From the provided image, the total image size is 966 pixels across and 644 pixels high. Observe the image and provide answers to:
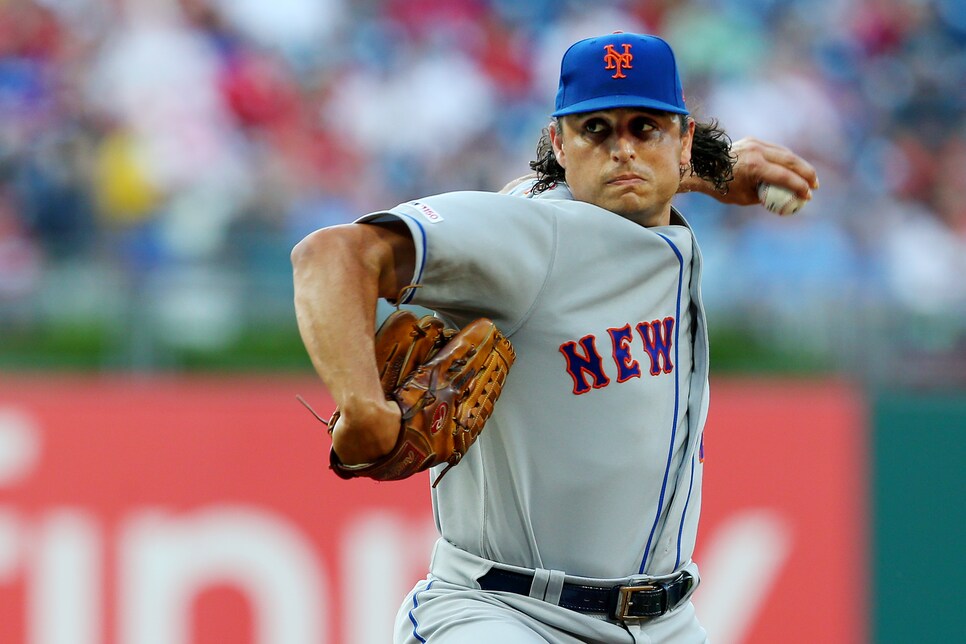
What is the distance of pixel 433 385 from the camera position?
2.61 m

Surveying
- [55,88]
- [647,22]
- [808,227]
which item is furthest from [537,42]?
[55,88]

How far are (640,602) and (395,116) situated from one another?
5966mm

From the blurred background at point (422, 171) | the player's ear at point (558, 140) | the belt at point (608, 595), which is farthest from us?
the blurred background at point (422, 171)

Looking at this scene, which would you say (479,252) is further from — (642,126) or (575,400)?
(642,126)

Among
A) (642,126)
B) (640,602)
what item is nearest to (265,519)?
(640,602)

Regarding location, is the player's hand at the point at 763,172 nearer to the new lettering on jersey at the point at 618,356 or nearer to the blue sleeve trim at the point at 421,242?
the new lettering on jersey at the point at 618,356

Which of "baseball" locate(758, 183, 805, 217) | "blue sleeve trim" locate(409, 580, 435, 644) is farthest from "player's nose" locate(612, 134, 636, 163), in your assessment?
"blue sleeve trim" locate(409, 580, 435, 644)

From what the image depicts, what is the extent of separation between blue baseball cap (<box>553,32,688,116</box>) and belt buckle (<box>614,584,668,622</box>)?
1.02 metres

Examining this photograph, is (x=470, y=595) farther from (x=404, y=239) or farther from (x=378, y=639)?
(x=378, y=639)

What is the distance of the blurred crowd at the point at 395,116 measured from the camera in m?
7.50

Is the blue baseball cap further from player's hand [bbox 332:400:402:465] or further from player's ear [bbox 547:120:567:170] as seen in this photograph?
player's hand [bbox 332:400:402:465]

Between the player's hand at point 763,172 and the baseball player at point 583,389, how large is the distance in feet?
1.59

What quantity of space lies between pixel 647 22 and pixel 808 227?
7.52ft

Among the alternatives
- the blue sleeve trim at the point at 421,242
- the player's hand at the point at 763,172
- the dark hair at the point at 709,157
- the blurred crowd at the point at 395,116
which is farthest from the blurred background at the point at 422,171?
the blue sleeve trim at the point at 421,242
